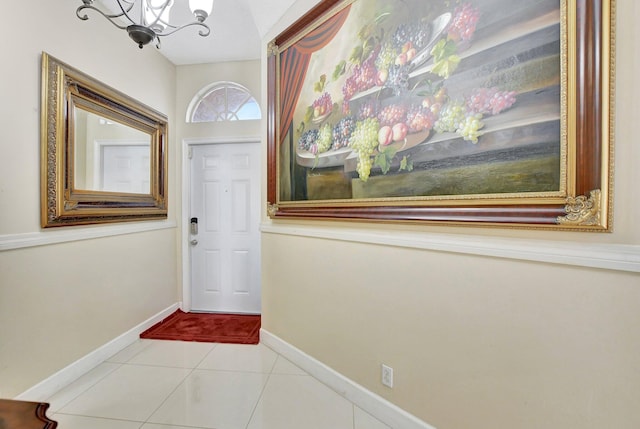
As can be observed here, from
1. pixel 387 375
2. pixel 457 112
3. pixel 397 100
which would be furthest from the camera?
pixel 387 375

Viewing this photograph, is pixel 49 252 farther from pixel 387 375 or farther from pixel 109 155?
pixel 387 375

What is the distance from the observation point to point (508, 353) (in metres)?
1.03

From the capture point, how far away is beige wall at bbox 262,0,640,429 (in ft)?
2.66

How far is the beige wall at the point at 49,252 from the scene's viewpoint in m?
1.48

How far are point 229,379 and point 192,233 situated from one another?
1794mm

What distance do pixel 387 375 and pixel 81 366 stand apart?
7.03ft

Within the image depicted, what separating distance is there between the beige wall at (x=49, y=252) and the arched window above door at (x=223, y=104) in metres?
0.64

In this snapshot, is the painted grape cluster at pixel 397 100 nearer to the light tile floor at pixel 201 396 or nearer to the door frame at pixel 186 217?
the light tile floor at pixel 201 396

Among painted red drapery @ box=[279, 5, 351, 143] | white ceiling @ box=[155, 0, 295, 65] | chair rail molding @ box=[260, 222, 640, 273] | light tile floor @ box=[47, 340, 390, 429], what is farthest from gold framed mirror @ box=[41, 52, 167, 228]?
chair rail molding @ box=[260, 222, 640, 273]

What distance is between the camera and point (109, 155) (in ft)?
7.14

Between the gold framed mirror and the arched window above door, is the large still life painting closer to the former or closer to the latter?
the arched window above door

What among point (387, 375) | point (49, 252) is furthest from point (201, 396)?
point (49, 252)

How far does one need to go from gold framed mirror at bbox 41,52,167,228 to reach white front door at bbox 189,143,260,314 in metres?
0.42

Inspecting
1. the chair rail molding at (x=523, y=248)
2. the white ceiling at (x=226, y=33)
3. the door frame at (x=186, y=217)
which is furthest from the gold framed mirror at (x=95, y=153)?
the chair rail molding at (x=523, y=248)
